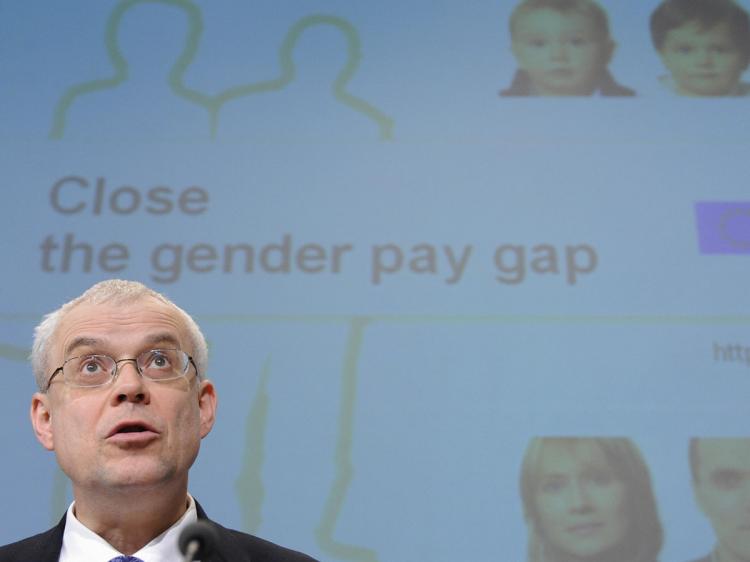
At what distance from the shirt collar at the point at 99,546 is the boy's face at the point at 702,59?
1776 millimetres

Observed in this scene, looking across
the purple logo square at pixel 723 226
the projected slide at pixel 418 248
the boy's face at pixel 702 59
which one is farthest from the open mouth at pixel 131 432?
the boy's face at pixel 702 59

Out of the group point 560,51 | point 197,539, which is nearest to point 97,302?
point 197,539

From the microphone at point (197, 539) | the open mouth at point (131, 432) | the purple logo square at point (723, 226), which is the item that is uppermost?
the purple logo square at point (723, 226)

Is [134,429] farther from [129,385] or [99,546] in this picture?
[99,546]

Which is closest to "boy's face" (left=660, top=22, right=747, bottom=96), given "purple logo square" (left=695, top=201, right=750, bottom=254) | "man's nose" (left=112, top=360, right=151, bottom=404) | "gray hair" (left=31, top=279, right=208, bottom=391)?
"purple logo square" (left=695, top=201, right=750, bottom=254)

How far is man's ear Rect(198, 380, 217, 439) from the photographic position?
4.81 ft

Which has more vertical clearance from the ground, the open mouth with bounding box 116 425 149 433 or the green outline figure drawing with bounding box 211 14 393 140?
the green outline figure drawing with bounding box 211 14 393 140

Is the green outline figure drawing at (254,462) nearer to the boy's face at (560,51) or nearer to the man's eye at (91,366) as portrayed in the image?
the man's eye at (91,366)

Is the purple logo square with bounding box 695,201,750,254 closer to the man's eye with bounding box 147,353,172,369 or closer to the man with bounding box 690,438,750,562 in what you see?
the man with bounding box 690,438,750,562

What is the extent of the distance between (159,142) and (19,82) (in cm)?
45

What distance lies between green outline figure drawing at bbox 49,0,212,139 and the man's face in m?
1.21

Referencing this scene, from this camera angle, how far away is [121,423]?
131 centimetres

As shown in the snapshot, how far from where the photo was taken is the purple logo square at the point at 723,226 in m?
2.33

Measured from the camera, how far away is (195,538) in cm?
107
